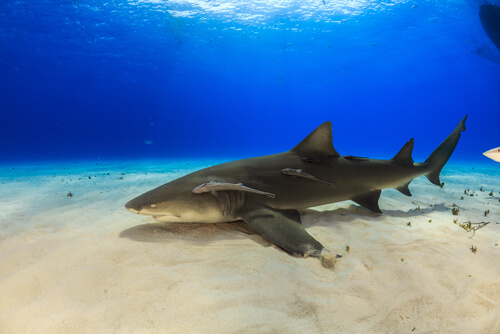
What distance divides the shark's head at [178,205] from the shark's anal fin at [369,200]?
2.56 metres

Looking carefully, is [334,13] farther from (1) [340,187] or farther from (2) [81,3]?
(1) [340,187]

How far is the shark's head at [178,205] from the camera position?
3012mm

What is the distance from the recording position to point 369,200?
4.39m

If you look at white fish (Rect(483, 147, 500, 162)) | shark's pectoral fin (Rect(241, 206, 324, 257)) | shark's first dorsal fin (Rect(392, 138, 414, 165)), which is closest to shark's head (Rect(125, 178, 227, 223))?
shark's pectoral fin (Rect(241, 206, 324, 257))

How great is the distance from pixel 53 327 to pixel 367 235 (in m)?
3.50

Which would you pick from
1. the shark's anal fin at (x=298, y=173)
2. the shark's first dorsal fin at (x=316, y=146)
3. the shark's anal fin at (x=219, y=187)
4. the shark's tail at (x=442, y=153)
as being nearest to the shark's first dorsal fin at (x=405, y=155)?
the shark's tail at (x=442, y=153)

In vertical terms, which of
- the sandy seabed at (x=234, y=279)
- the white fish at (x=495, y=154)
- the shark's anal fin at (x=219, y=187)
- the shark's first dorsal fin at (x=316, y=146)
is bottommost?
the sandy seabed at (x=234, y=279)

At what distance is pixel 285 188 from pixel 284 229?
0.85 m

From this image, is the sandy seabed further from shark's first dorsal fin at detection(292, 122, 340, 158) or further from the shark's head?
shark's first dorsal fin at detection(292, 122, 340, 158)

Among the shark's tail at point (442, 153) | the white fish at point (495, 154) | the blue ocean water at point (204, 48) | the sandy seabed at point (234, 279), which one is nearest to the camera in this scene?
the sandy seabed at point (234, 279)

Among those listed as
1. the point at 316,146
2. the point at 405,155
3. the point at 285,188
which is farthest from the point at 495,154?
the point at 285,188

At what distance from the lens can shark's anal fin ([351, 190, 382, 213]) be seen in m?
4.34

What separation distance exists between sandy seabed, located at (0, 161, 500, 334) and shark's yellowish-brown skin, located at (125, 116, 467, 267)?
10.5 inches

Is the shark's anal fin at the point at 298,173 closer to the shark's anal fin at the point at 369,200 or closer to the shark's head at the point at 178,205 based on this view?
the shark's anal fin at the point at 369,200
